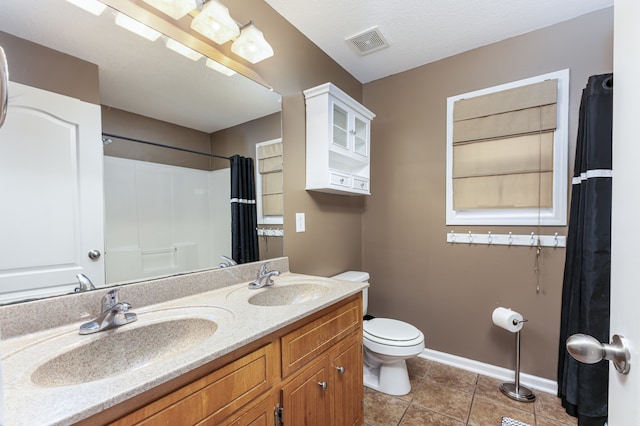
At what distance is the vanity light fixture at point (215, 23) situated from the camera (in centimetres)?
123

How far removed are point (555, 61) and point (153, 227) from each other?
2567 mm

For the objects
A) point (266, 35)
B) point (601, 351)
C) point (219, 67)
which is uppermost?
point (266, 35)

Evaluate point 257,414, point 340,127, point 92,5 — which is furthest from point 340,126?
point 257,414

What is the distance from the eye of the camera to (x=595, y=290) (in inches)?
57.6

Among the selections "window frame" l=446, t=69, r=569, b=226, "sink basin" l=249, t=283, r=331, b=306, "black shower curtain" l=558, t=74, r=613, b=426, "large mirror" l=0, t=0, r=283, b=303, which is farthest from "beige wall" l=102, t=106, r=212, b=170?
"black shower curtain" l=558, t=74, r=613, b=426

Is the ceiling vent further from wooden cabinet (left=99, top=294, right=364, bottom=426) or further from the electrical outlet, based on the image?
wooden cabinet (left=99, top=294, right=364, bottom=426)

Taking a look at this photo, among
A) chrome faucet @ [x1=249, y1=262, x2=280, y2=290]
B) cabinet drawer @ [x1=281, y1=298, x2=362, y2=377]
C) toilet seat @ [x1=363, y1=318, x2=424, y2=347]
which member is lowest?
toilet seat @ [x1=363, y1=318, x2=424, y2=347]

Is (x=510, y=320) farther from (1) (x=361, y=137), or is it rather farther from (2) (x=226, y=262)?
(2) (x=226, y=262)

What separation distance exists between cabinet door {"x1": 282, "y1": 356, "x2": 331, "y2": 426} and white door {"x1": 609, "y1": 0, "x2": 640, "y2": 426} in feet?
2.78

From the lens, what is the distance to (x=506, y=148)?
195 centimetres

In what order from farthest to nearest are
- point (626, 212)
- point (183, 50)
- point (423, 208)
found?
point (423, 208) < point (183, 50) < point (626, 212)

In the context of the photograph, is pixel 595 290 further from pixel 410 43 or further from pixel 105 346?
pixel 105 346

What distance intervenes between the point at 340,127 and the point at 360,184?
464 millimetres

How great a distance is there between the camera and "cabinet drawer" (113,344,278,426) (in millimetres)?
639
